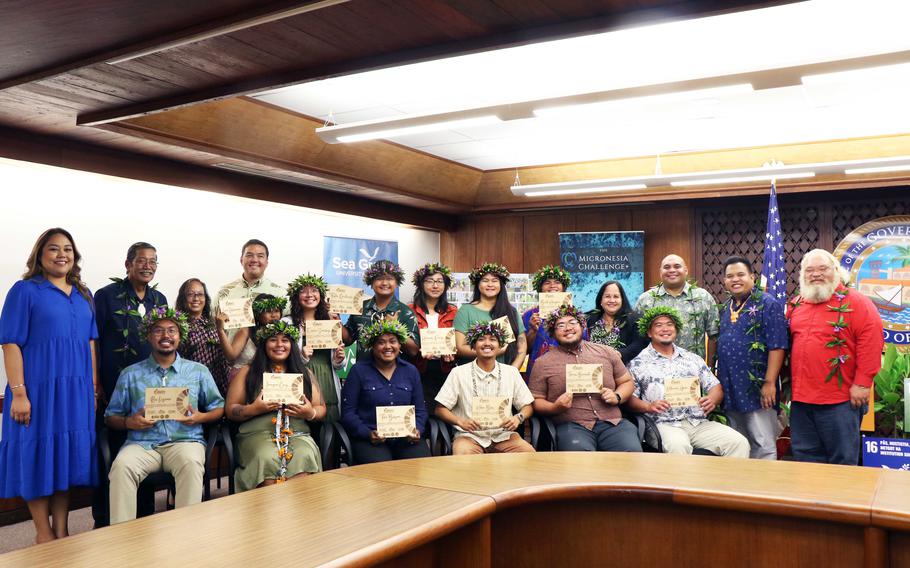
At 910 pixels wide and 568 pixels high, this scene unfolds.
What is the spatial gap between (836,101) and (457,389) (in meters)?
3.91

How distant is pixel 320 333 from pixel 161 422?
101 centimetres

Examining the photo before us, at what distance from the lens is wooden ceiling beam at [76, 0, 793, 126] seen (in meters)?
2.86

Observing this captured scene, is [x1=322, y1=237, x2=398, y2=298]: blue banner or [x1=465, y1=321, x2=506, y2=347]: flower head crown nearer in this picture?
[x1=465, y1=321, x2=506, y2=347]: flower head crown

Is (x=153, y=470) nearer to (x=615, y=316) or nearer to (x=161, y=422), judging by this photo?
(x=161, y=422)

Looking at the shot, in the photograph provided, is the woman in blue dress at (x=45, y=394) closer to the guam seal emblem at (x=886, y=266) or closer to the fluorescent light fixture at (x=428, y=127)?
the fluorescent light fixture at (x=428, y=127)

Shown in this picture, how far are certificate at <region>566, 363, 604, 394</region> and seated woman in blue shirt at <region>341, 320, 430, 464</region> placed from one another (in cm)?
89

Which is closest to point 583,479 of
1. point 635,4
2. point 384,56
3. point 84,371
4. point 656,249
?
point 635,4

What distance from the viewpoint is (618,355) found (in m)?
4.68

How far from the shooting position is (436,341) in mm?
4613

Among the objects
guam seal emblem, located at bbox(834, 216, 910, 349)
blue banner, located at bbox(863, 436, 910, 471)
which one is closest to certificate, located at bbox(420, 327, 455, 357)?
blue banner, located at bbox(863, 436, 910, 471)

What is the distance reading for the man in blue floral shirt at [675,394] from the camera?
14.3 ft

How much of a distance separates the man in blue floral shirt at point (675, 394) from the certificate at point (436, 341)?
118 cm

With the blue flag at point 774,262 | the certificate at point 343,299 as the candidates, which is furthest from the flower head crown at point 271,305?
the blue flag at point 774,262

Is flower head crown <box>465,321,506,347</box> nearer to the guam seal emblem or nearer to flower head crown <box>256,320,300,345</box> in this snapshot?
flower head crown <box>256,320,300,345</box>
